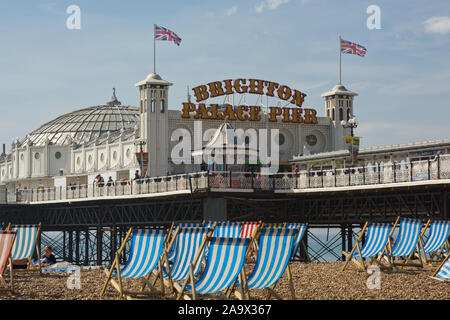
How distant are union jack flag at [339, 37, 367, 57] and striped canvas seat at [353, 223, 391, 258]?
101ft

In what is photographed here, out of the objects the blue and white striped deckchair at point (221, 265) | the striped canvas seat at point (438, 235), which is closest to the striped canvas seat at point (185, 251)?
the blue and white striped deckchair at point (221, 265)

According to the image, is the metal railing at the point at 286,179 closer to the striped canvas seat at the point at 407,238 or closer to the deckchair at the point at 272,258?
the striped canvas seat at the point at 407,238

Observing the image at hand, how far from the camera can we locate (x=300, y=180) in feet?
133

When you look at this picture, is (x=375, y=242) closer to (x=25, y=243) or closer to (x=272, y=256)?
(x=272, y=256)

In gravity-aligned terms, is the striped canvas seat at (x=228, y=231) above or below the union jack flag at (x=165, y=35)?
below

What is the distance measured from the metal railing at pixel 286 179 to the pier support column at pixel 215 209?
3.79ft

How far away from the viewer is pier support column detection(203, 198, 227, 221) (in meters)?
41.1

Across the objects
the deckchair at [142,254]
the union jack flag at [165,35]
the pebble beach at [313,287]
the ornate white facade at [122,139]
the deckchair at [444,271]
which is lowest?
the pebble beach at [313,287]

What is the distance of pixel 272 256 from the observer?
14250 mm

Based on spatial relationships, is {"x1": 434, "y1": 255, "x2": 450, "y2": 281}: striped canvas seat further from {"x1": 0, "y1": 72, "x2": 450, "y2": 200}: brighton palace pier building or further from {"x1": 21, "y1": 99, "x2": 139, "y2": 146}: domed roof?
{"x1": 21, "y1": 99, "x2": 139, "y2": 146}: domed roof

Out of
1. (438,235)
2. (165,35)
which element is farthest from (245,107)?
(438,235)

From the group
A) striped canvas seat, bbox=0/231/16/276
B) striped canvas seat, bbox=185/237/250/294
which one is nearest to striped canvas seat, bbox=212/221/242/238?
striped canvas seat, bbox=0/231/16/276

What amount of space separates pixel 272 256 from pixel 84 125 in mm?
79607

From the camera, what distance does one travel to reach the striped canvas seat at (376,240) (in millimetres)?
22156
